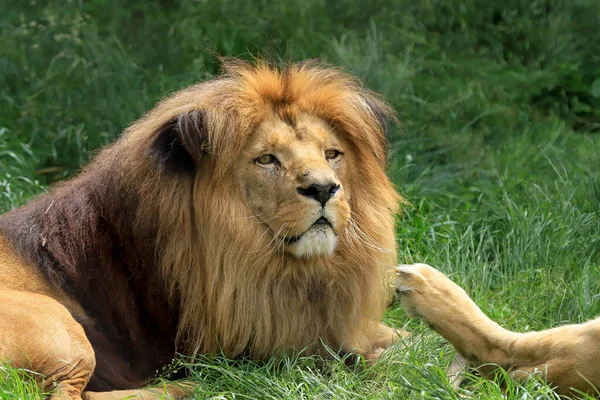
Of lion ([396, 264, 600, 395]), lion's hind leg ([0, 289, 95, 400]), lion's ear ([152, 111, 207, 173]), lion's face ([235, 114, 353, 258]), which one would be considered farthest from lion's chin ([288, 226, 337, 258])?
lion's hind leg ([0, 289, 95, 400])

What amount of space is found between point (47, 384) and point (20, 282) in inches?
21.8

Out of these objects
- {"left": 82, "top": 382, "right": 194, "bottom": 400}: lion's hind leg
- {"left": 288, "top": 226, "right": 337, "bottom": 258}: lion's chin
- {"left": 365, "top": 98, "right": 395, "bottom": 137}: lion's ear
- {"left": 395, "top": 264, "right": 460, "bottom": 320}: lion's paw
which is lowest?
{"left": 82, "top": 382, "right": 194, "bottom": 400}: lion's hind leg

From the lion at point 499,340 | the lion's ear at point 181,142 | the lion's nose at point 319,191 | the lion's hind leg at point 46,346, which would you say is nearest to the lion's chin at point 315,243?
the lion's nose at point 319,191

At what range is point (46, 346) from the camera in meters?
4.54

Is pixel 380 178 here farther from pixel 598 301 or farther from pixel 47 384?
pixel 47 384

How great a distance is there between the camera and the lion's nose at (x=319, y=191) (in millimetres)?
4746

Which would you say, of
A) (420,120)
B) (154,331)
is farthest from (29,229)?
(420,120)

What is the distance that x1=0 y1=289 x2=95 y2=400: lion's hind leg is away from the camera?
452 cm

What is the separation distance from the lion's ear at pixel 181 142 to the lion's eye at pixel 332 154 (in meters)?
0.55

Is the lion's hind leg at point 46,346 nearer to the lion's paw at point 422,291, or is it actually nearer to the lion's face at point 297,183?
the lion's face at point 297,183

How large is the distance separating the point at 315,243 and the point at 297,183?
275mm

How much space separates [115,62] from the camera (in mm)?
8523

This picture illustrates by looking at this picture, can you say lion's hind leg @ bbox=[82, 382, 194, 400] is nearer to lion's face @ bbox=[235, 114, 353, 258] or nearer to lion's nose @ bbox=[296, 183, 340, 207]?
lion's face @ bbox=[235, 114, 353, 258]

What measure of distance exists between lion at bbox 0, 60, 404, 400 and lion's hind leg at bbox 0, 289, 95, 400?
0.57 feet
